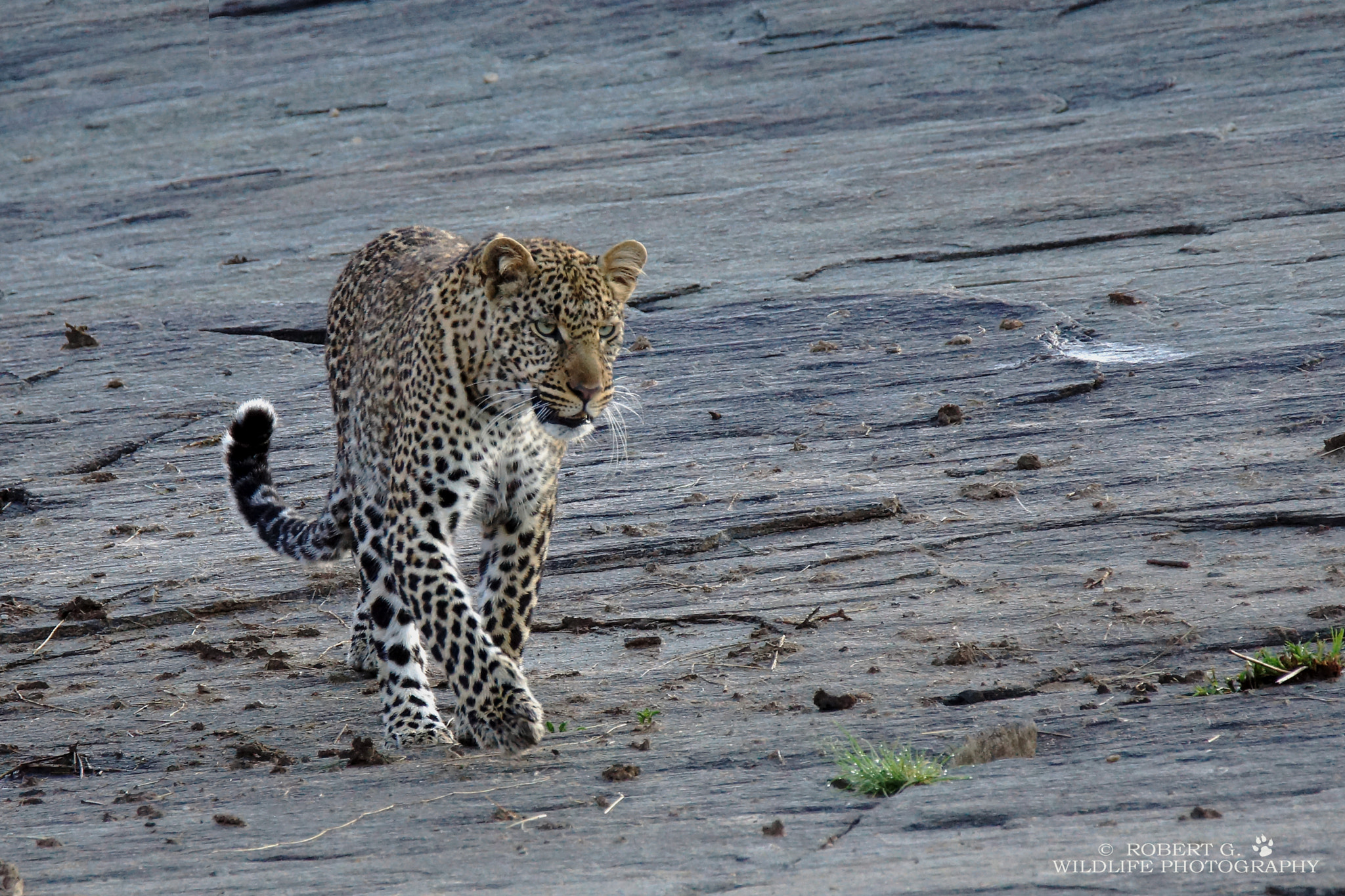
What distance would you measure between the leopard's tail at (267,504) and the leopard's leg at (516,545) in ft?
3.69

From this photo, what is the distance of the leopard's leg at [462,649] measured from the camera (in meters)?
5.36

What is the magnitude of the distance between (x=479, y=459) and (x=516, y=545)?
15.4 inches

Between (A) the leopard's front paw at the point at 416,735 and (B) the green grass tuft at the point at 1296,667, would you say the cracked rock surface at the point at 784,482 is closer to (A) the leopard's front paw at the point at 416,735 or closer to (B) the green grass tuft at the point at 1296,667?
(B) the green grass tuft at the point at 1296,667

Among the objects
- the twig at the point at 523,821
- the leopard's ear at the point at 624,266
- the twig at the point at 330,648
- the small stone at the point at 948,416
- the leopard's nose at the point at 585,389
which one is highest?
the leopard's ear at the point at 624,266

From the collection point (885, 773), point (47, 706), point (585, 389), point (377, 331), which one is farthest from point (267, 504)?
point (885, 773)

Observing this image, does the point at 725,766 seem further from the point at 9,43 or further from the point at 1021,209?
the point at 9,43

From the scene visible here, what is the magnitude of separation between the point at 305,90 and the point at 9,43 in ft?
20.8

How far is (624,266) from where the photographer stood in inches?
235

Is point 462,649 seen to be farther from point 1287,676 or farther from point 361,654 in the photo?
point 1287,676

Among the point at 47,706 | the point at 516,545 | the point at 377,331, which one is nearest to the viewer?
the point at 516,545

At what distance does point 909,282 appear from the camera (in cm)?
1131

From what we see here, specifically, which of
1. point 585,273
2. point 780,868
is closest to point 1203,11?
point 585,273

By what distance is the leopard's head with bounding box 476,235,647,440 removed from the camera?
555 cm

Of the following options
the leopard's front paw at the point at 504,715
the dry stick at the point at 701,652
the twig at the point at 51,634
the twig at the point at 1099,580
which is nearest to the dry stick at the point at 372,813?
the leopard's front paw at the point at 504,715
